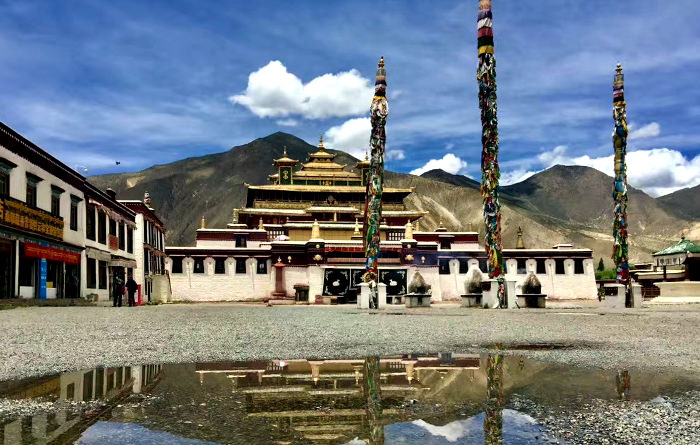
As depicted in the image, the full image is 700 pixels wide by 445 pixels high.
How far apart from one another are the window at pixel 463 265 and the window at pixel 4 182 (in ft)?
105

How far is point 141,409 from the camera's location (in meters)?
4.63

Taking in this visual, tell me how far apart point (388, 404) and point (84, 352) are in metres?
5.35

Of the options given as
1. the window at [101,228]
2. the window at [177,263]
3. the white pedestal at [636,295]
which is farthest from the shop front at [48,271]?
the white pedestal at [636,295]

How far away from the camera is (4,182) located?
24047mm

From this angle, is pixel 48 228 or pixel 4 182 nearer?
pixel 4 182

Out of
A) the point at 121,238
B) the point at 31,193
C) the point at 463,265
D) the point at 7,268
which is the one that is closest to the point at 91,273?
the point at 121,238

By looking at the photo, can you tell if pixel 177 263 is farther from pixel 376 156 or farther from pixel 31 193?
pixel 376 156

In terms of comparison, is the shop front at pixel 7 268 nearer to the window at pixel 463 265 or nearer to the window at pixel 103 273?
the window at pixel 103 273

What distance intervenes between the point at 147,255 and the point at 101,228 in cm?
1046

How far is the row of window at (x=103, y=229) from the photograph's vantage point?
34.1m

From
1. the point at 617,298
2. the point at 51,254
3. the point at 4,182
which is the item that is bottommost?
the point at 617,298

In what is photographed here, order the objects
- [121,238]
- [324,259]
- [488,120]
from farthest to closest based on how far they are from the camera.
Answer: [324,259], [121,238], [488,120]

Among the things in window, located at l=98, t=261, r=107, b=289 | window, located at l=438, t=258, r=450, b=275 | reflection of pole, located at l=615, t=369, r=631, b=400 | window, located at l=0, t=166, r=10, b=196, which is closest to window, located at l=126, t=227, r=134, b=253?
window, located at l=98, t=261, r=107, b=289

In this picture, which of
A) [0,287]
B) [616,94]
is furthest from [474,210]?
[0,287]
